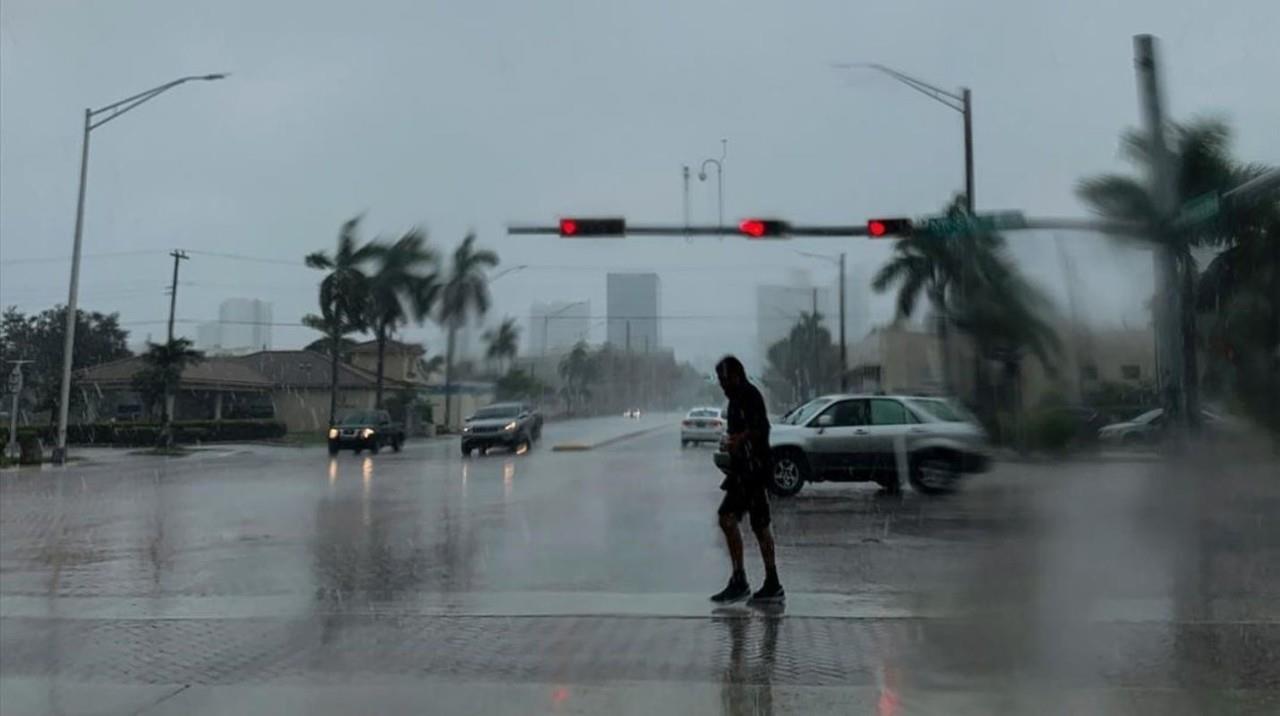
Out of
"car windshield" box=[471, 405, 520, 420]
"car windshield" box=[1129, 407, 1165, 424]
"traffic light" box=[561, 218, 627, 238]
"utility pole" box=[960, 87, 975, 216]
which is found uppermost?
"utility pole" box=[960, 87, 975, 216]

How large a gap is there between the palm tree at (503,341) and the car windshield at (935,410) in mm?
26770

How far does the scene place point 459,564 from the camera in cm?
1035

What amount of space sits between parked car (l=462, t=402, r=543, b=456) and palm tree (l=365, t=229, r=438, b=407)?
13.5 metres

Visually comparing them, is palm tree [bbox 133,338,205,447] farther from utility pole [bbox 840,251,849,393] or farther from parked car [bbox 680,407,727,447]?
utility pole [bbox 840,251,849,393]

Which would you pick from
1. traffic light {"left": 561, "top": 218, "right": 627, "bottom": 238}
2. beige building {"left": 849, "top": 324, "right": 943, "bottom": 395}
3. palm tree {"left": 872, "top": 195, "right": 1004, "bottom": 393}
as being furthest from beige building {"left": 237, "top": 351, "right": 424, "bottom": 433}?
palm tree {"left": 872, "top": 195, "right": 1004, "bottom": 393}

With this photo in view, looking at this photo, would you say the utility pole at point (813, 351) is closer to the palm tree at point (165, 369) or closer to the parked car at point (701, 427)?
the parked car at point (701, 427)

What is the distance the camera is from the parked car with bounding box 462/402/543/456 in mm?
31156

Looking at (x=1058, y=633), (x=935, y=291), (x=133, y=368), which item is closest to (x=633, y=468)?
(x=935, y=291)

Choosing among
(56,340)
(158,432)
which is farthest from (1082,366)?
(56,340)

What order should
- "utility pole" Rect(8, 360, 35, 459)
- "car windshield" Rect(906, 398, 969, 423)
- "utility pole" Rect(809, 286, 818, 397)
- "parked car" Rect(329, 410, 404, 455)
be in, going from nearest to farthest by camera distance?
"car windshield" Rect(906, 398, 969, 423) < "utility pole" Rect(8, 360, 35, 459) < "parked car" Rect(329, 410, 404, 455) < "utility pole" Rect(809, 286, 818, 397)

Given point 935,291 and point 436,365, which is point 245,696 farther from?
point 436,365

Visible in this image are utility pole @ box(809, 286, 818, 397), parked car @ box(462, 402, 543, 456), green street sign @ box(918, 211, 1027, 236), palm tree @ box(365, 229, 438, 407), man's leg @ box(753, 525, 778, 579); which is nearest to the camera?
man's leg @ box(753, 525, 778, 579)

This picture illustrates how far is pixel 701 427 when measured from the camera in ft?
110

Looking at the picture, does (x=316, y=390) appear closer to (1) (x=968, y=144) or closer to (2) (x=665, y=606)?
(1) (x=968, y=144)
